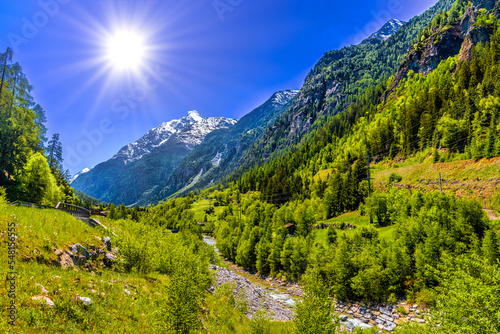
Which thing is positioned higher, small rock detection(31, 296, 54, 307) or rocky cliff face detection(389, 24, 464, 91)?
rocky cliff face detection(389, 24, 464, 91)

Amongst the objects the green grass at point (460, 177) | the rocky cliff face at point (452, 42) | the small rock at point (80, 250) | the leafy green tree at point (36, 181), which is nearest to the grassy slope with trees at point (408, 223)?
the green grass at point (460, 177)

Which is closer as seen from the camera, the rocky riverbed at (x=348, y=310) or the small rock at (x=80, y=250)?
the small rock at (x=80, y=250)

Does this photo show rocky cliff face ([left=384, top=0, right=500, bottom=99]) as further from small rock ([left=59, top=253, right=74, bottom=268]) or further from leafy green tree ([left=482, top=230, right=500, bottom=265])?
small rock ([left=59, top=253, right=74, bottom=268])

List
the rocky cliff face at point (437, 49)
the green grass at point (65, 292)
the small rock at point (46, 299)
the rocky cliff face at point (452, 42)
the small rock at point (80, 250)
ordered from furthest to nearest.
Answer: the rocky cliff face at point (437, 49), the rocky cliff face at point (452, 42), the small rock at point (80, 250), the small rock at point (46, 299), the green grass at point (65, 292)

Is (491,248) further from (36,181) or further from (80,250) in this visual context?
(36,181)

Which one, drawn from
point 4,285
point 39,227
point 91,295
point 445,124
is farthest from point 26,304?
point 445,124

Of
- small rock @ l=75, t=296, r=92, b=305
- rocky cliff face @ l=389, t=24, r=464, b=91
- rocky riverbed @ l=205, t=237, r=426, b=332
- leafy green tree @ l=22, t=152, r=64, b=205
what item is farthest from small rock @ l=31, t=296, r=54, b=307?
rocky cliff face @ l=389, t=24, r=464, b=91

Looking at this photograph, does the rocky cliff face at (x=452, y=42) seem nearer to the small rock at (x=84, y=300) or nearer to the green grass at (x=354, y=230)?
the green grass at (x=354, y=230)

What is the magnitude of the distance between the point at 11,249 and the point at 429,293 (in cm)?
5399

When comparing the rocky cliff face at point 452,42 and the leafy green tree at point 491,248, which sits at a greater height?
the rocky cliff face at point 452,42

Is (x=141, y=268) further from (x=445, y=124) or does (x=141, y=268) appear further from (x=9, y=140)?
(x=445, y=124)

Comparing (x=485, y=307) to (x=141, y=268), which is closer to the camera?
(x=485, y=307)

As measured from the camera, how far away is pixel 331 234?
62844 millimetres

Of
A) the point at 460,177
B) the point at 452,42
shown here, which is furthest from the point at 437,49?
the point at 460,177
